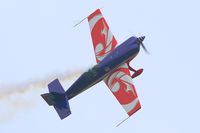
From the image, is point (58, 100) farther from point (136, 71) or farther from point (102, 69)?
point (136, 71)

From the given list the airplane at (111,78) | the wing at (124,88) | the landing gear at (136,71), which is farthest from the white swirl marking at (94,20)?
the landing gear at (136,71)


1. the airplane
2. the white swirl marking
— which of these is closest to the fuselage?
the airplane

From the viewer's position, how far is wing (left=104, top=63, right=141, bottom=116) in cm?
7438

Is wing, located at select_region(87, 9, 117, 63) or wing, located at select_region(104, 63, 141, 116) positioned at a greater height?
wing, located at select_region(87, 9, 117, 63)

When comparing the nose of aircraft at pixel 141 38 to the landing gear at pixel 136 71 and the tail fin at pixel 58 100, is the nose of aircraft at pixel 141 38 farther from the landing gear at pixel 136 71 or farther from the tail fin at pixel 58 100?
the tail fin at pixel 58 100

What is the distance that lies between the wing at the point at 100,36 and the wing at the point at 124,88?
1578 millimetres

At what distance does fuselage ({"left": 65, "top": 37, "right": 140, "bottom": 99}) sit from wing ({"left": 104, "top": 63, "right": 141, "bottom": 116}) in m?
0.45

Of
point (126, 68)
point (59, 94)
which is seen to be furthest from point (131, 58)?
point (59, 94)

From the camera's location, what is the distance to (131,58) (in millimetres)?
75875

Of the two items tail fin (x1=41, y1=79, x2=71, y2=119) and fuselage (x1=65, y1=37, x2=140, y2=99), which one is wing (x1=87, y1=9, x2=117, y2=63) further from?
tail fin (x1=41, y1=79, x2=71, y2=119)

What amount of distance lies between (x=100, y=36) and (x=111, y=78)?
3.21m

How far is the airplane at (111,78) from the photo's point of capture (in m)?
74.6

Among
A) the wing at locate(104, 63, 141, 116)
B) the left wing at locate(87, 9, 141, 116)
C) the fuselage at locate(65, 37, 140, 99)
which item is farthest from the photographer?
the fuselage at locate(65, 37, 140, 99)

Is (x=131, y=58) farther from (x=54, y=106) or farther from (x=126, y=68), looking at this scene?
(x=54, y=106)
